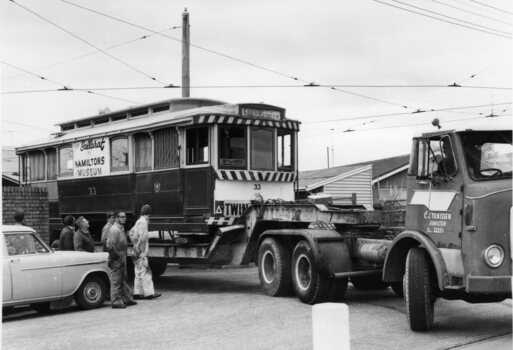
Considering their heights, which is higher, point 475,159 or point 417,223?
point 475,159

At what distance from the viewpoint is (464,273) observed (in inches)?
297

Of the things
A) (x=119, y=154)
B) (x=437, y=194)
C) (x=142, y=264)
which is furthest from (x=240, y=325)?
(x=119, y=154)

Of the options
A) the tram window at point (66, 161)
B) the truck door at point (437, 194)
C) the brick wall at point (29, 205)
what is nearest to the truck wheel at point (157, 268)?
the brick wall at point (29, 205)

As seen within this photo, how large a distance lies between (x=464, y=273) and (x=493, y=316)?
227cm

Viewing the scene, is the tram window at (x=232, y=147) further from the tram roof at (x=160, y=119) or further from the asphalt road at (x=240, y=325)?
the asphalt road at (x=240, y=325)

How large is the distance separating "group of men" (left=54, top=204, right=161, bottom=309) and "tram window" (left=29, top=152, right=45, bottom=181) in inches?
209

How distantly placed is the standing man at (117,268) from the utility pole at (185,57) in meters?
7.56

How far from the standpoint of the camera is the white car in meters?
10.0

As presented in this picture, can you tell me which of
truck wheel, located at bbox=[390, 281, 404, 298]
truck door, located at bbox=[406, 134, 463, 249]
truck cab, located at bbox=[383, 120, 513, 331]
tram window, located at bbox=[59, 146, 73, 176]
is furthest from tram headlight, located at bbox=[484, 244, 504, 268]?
tram window, located at bbox=[59, 146, 73, 176]

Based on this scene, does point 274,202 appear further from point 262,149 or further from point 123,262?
point 123,262

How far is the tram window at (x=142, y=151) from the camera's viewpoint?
1428 cm

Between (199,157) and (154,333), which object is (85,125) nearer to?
(199,157)

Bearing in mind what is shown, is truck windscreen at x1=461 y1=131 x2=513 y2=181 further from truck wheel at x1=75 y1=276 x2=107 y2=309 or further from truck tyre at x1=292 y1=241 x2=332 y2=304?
truck wheel at x1=75 y1=276 x2=107 y2=309

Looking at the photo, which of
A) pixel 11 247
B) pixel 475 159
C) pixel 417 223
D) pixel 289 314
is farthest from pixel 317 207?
pixel 11 247
